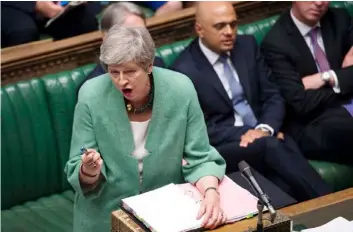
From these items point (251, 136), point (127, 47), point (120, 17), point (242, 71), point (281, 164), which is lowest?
point (281, 164)

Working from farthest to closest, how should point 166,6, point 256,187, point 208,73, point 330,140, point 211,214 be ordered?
point 166,6 < point 330,140 < point 208,73 < point 211,214 < point 256,187

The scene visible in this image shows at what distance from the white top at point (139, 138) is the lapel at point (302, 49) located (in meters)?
1.41

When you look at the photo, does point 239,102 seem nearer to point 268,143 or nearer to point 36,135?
point 268,143

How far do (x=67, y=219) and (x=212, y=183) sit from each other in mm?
980

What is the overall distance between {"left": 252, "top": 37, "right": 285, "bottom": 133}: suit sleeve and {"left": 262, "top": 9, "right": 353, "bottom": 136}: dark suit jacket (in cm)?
7

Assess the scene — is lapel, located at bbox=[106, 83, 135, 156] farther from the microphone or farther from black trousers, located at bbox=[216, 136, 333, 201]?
black trousers, located at bbox=[216, 136, 333, 201]

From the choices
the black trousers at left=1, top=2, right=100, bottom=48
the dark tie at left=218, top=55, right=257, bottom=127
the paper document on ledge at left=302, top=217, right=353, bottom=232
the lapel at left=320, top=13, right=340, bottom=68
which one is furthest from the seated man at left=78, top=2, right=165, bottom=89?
the paper document on ledge at left=302, top=217, right=353, bottom=232

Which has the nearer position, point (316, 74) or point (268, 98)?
point (268, 98)

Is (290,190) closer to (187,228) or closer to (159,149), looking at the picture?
(159,149)

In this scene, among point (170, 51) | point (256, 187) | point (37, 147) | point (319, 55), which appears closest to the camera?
point (256, 187)

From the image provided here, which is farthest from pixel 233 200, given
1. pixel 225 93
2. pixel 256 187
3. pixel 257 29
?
pixel 257 29

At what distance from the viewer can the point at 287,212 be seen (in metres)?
2.90

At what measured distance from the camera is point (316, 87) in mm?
4023

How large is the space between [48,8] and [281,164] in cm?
149
